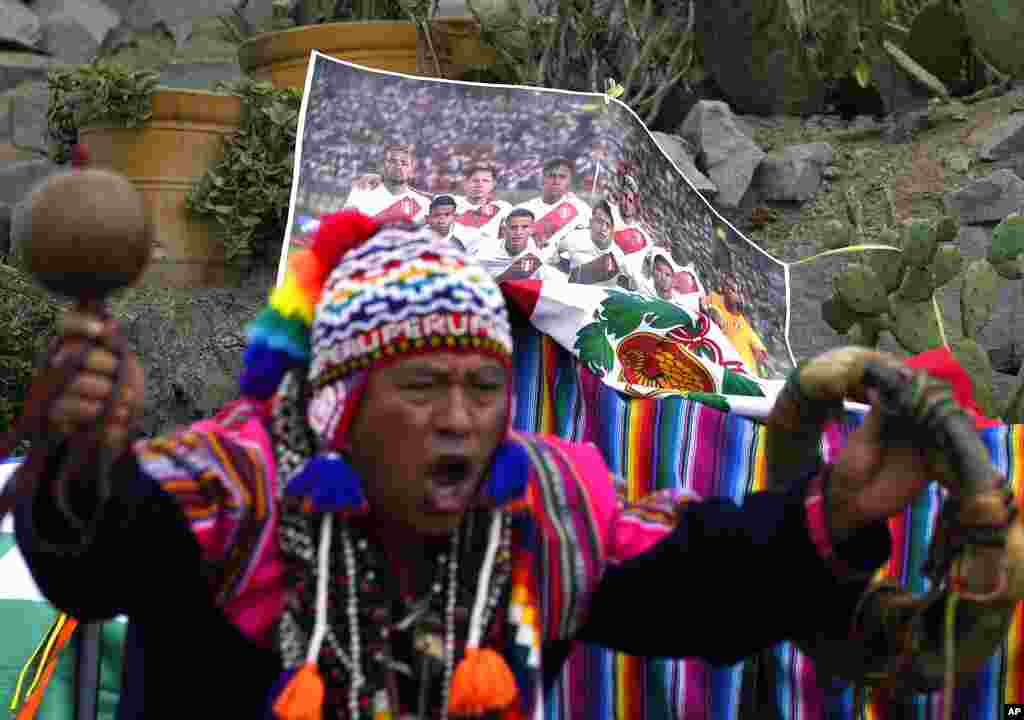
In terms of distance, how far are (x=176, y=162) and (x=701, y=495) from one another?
382cm

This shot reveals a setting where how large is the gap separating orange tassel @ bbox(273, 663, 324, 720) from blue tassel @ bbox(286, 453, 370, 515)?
224mm

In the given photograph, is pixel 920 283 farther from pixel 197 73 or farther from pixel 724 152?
pixel 197 73

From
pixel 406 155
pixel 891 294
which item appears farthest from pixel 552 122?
pixel 891 294

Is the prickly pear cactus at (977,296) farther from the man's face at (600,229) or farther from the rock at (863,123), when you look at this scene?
the rock at (863,123)

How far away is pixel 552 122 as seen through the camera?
4.45m

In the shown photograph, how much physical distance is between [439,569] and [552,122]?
240 centimetres

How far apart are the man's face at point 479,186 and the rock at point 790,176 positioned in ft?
9.60

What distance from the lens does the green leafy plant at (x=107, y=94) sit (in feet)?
20.5

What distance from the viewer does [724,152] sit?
6797 millimetres

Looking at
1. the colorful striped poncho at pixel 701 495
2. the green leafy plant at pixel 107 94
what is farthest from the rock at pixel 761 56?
the colorful striped poncho at pixel 701 495

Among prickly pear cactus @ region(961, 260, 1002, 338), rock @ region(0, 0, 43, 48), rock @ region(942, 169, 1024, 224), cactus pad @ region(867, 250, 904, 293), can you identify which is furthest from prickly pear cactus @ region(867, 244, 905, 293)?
rock @ region(0, 0, 43, 48)

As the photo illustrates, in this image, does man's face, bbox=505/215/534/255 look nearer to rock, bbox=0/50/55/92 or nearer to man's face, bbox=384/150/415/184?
man's face, bbox=384/150/415/184

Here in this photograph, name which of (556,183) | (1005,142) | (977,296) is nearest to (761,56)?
(1005,142)

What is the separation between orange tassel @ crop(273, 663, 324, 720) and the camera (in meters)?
2.08
